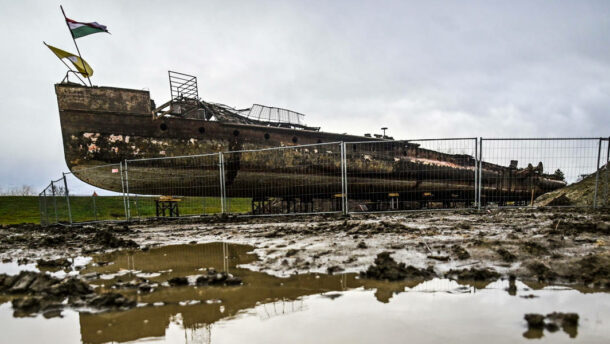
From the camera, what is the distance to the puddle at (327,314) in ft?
4.94

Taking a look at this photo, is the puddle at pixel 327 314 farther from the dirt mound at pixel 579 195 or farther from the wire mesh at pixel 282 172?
the dirt mound at pixel 579 195

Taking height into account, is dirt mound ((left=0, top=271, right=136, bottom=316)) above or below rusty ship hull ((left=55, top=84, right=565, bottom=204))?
below

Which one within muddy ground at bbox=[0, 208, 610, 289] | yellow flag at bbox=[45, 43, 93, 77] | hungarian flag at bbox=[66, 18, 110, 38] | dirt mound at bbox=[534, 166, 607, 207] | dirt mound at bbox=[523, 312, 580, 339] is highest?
hungarian flag at bbox=[66, 18, 110, 38]

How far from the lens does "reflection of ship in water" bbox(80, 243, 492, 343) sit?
167 cm

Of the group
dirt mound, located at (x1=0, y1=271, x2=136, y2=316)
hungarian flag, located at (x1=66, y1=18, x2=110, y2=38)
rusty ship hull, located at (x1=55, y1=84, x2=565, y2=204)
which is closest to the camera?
dirt mound, located at (x1=0, y1=271, x2=136, y2=316)

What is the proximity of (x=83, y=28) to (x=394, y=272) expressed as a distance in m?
10.8

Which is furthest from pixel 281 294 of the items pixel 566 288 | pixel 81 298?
pixel 566 288

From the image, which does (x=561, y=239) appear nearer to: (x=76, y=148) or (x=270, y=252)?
(x=270, y=252)

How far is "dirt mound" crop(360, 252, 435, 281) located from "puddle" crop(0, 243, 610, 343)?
0.30 feet

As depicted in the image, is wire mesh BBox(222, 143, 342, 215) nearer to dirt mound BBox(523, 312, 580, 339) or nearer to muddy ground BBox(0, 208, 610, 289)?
muddy ground BBox(0, 208, 610, 289)

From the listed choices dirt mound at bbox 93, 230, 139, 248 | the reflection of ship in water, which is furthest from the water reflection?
dirt mound at bbox 93, 230, 139, 248

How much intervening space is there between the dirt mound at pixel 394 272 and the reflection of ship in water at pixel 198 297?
0.29 feet

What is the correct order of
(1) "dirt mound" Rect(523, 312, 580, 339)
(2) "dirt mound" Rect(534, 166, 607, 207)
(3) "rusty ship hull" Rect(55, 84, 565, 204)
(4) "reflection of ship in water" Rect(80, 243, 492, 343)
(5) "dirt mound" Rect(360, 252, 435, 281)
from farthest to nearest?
(2) "dirt mound" Rect(534, 166, 607, 207), (3) "rusty ship hull" Rect(55, 84, 565, 204), (5) "dirt mound" Rect(360, 252, 435, 281), (4) "reflection of ship in water" Rect(80, 243, 492, 343), (1) "dirt mound" Rect(523, 312, 580, 339)

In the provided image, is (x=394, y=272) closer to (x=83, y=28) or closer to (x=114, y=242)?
(x=114, y=242)
